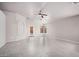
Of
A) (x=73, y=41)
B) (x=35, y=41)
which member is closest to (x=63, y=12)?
(x=73, y=41)

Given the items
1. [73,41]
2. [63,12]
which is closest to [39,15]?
[63,12]

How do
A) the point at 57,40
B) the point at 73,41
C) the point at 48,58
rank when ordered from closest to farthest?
the point at 48,58
the point at 57,40
the point at 73,41

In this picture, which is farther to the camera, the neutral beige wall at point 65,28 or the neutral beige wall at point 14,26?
the neutral beige wall at point 14,26

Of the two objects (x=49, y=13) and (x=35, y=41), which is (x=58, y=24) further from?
(x=35, y=41)

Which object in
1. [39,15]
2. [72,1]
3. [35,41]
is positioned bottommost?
[35,41]

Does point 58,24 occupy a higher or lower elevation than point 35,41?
higher

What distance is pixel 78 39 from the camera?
141 inches

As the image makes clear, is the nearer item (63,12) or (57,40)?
(63,12)

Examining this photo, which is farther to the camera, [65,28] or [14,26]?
[14,26]

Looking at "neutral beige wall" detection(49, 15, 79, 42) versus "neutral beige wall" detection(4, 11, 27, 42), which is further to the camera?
"neutral beige wall" detection(4, 11, 27, 42)

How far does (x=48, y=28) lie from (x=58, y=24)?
0.37 metres

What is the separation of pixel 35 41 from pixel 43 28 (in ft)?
2.99

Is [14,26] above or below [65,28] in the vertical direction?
above

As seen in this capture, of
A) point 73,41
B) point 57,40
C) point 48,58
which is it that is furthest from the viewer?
point 73,41
